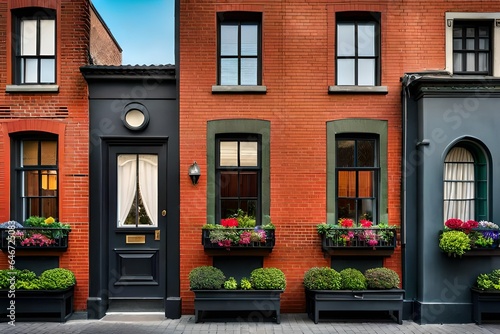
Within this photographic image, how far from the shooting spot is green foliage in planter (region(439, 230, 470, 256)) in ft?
24.7

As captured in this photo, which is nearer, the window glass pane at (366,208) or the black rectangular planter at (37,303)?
the black rectangular planter at (37,303)

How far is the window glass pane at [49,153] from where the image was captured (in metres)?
8.66

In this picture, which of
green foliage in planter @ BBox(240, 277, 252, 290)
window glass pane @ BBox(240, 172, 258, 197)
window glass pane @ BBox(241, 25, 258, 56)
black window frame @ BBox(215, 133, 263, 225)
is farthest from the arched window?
window glass pane @ BBox(241, 25, 258, 56)

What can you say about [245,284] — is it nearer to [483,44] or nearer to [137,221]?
[137,221]

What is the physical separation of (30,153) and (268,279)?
6.04 m

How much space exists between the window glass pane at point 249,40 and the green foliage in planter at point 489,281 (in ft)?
22.1

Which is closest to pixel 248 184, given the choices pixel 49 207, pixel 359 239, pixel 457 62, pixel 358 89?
pixel 359 239

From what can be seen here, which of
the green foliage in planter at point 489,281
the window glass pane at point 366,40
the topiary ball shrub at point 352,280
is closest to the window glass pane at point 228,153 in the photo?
the topiary ball shrub at point 352,280

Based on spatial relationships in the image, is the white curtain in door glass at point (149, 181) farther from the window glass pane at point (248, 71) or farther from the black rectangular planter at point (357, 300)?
the black rectangular planter at point (357, 300)

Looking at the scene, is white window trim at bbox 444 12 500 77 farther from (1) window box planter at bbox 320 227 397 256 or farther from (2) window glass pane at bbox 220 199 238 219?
(2) window glass pane at bbox 220 199 238 219

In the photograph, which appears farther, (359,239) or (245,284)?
(359,239)

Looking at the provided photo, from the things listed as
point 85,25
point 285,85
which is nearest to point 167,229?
point 285,85

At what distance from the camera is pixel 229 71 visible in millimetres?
8648

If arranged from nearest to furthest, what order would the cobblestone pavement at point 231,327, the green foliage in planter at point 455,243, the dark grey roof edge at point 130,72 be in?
the cobblestone pavement at point 231,327
the green foliage in planter at point 455,243
the dark grey roof edge at point 130,72
